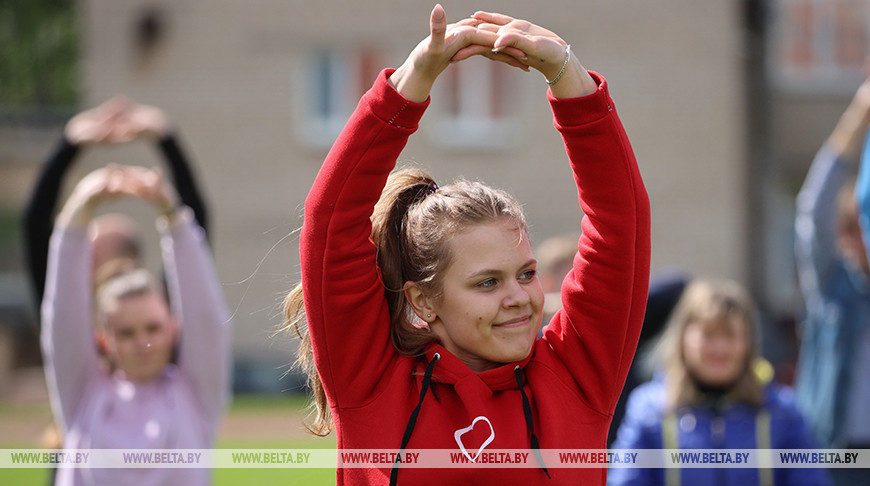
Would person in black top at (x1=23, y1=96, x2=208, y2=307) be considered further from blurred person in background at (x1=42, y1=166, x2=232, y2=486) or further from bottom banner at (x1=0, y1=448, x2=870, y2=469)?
bottom banner at (x1=0, y1=448, x2=870, y2=469)

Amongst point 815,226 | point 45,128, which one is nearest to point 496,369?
point 815,226

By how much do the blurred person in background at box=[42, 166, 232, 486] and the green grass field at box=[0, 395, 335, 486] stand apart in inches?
17.5

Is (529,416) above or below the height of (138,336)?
above

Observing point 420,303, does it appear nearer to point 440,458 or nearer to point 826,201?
point 440,458

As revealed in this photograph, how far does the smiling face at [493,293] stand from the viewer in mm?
1901

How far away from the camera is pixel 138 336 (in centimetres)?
315

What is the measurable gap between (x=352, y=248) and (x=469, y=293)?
26cm

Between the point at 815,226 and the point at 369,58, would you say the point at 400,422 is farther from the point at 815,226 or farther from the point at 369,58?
the point at 369,58

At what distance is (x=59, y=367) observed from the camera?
3.01 metres

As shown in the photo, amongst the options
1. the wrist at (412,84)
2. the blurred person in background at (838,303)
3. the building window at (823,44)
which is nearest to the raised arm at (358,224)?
the wrist at (412,84)

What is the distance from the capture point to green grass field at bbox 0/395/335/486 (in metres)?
5.62

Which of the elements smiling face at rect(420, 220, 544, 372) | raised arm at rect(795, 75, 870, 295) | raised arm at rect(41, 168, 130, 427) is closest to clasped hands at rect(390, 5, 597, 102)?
smiling face at rect(420, 220, 544, 372)

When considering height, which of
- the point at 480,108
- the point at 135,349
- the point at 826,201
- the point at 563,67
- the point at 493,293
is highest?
the point at 563,67

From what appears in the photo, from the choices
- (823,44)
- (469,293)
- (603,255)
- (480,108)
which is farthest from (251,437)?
(823,44)
